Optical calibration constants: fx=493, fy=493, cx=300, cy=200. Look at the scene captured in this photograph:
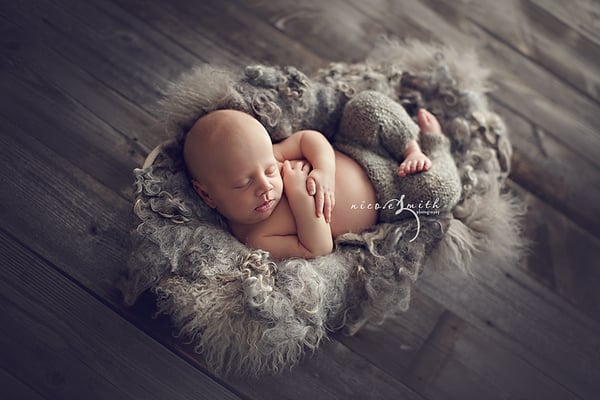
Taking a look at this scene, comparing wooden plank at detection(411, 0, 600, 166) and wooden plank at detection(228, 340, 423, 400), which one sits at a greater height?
wooden plank at detection(411, 0, 600, 166)

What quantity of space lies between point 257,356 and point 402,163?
2.02ft

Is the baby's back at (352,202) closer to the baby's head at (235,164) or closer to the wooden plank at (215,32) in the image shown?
the baby's head at (235,164)

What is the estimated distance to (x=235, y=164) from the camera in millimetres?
1171

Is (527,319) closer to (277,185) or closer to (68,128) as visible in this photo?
(277,185)

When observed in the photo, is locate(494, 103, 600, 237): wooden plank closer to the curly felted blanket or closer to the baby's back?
the curly felted blanket

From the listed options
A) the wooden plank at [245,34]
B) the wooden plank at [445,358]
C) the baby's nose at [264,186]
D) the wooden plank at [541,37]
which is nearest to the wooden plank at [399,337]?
the wooden plank at [445,358]

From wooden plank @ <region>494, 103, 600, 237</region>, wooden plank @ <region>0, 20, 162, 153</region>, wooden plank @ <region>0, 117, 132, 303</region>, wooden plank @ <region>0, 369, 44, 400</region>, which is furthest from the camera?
wooden plank @ <region>494, 103, 600, 237</region>

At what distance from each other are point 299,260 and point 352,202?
0.22 metres

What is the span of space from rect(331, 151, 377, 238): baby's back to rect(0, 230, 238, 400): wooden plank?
0.54m

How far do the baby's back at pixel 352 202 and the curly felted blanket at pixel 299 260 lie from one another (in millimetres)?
42

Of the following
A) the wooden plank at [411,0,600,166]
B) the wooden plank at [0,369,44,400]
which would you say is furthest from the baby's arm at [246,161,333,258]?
the wooden plank at [411,0,600,166]

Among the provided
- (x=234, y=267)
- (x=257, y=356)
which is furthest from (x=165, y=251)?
(x=257, y=356)

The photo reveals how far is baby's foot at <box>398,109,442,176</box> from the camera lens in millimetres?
1287

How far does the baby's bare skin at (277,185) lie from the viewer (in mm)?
1185
